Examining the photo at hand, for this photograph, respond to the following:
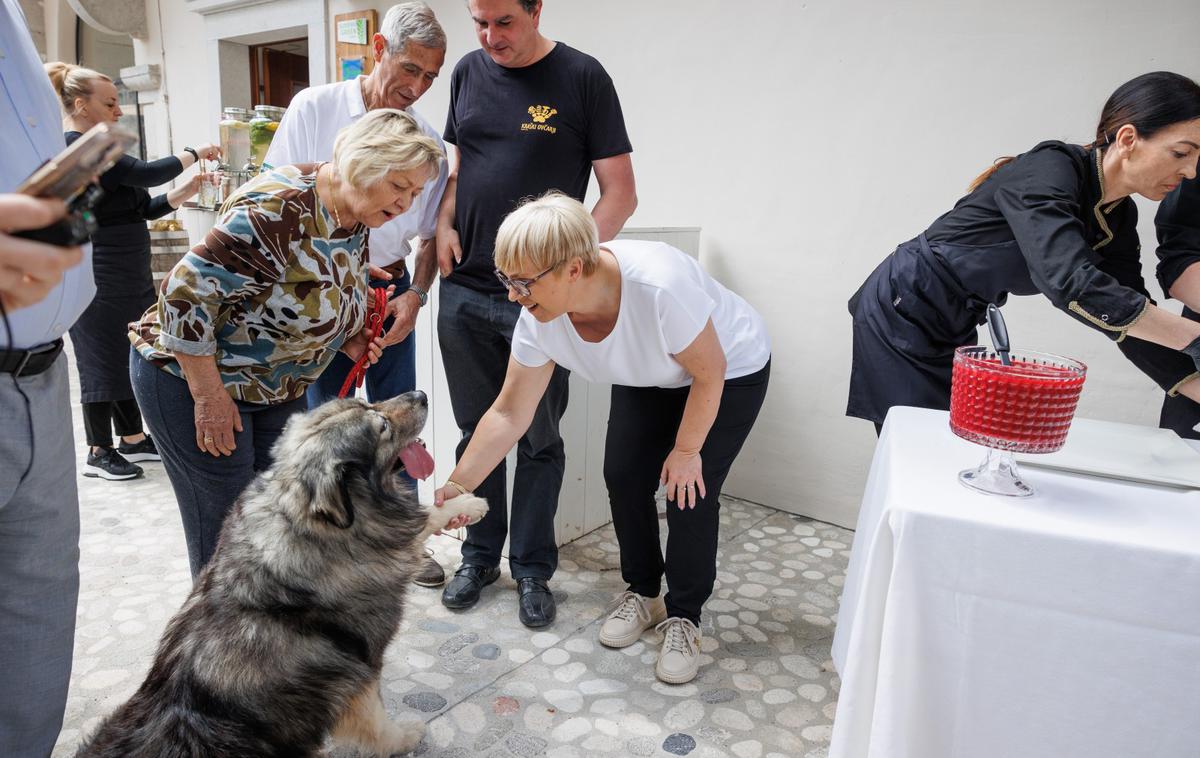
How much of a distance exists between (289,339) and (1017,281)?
1.77 metres

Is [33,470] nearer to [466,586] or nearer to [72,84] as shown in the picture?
[466,586]

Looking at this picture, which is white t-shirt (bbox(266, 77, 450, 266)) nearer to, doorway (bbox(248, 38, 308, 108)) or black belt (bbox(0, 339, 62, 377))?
black belt (bbox(0, 339, 62, 377))

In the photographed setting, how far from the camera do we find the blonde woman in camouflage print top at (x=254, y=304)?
153 cm

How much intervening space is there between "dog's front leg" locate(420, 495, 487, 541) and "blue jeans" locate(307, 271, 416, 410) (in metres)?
0.76

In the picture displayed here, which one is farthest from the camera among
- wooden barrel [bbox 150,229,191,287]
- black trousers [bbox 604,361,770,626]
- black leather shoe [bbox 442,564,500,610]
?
wooden barrel [bbox 150,229,191,287]

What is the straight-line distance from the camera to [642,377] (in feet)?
5.95

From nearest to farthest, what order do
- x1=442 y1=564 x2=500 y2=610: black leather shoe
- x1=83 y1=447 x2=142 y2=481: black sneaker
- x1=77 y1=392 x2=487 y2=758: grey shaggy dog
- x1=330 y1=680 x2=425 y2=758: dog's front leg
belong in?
x1=77 y1=392 x2=487 y2=758: grey shaggy dog, x1=330 y1=680 x2=425 y2=758: dog's front leg, x1=442 y1=564 x2=500 y2=610: black leather shoe, x1=83 y1=447 x2=142 y2=481: black sneaker

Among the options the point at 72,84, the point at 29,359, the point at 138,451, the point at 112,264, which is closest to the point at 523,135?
the point at 29,359

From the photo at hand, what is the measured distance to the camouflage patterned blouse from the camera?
1516 millimetres

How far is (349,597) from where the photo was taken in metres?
1.43

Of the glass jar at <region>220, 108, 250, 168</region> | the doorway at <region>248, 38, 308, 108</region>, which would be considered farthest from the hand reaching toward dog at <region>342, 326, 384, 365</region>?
the doorway at <region>248, 38, 308, 108</region>

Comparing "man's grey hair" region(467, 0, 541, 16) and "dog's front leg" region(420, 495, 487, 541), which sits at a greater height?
"man's grey hair" region(467, 0, 541, 16)

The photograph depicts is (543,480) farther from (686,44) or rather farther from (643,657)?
Answer: (686,44)

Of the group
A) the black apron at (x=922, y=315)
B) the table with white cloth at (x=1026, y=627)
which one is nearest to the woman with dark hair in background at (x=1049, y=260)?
the black apron at (x=922, y=315)
